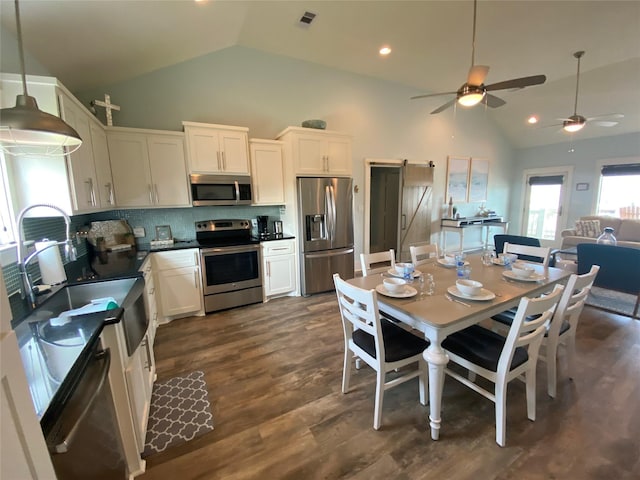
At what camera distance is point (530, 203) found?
24.2ft

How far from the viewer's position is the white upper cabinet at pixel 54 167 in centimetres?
175

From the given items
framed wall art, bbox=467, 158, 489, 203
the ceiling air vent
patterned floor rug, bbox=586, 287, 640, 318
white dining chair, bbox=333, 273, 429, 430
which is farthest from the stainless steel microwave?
framed wall art, bbox=467, 158, 489, 203

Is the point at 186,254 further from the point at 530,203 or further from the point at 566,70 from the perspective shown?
the point at 530,203

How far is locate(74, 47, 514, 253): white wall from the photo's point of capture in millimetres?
3486

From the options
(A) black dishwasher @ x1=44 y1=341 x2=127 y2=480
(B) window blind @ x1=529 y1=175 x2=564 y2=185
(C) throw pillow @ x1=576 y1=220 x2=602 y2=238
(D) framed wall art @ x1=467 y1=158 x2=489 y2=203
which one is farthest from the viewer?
(B) window blind @ x1=529 y1=175 x2=564 y2=185

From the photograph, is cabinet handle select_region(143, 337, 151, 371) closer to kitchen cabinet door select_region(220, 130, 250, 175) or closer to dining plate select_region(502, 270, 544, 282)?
kitchen cabinet door select_region(220, 130, 250, 175)

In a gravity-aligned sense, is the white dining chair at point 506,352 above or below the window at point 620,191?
below

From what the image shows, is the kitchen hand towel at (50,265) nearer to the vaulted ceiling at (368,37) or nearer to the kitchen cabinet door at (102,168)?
the kitchen cabinet door at (102,168)

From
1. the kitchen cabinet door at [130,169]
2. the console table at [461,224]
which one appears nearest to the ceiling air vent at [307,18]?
the kitchen cabinet door at [130,169]

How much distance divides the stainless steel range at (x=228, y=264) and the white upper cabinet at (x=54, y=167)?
1319mm

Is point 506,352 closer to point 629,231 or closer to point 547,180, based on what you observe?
point 629,231

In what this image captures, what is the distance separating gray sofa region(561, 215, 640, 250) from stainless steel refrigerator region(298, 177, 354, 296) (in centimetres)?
475

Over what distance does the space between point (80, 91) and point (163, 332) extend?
2.92m

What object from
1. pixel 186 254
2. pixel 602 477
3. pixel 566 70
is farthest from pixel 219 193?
pixel 566 70
